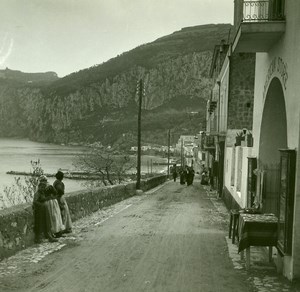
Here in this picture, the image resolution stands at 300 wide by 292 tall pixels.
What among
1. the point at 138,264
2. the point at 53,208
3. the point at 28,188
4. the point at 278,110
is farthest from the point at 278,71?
the point at 28,188

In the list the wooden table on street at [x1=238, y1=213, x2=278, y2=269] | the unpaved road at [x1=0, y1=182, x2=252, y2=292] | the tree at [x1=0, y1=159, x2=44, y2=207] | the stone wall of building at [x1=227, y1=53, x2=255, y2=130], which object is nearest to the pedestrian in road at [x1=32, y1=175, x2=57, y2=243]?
the unpaved road at [x1=0, y1=182, x2=252, y2=292]

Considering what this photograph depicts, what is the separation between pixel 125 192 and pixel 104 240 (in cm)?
1451

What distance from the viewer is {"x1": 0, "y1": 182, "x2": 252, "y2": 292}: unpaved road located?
23.9ft

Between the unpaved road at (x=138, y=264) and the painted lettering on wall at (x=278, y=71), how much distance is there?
3.45 m

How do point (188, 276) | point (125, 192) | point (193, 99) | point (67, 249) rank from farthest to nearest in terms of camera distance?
point (193, 99), point (125, 192), point (67, 249), point (188, 276)

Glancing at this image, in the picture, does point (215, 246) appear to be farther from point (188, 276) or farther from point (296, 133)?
point (296, 133)

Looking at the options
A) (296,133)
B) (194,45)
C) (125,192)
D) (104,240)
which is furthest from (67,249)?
(194,45)

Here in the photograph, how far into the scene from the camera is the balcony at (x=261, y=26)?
28.4ft

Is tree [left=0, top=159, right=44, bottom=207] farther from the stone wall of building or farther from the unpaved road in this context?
the unpaved road

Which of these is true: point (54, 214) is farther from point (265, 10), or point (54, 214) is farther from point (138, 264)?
point (265, 10)

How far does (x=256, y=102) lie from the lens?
12.0 meters

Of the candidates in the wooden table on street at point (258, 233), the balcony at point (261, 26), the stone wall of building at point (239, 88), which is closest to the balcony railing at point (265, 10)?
the balcony at point (261, 26)

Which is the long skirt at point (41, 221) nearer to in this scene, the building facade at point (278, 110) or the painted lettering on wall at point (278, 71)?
the building facade at point (278, 110)

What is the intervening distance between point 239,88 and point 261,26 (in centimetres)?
1725
